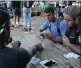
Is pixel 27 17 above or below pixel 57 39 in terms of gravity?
below

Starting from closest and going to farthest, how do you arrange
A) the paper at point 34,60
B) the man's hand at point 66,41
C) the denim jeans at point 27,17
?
the paper at point 34,60, the man's hand at point 66,41, the denim jeans at point 27,17

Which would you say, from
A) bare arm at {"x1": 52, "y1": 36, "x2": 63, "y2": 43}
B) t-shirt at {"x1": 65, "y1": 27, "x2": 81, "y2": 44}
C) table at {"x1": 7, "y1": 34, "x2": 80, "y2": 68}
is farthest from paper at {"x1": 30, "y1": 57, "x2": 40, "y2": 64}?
bare arm at {"x1": 52, "y1": 36, "x2": 63, "y2": 43}

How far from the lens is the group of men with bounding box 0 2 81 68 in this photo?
1.53 m

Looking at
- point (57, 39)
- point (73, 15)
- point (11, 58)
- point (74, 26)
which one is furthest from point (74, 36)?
point (11, 58)

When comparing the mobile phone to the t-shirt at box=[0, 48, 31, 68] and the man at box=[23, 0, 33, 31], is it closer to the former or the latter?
A: the t-shirt at box=[0, 48, 31, 68]

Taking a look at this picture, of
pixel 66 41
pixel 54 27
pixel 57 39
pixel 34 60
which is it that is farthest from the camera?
pixel 54 27

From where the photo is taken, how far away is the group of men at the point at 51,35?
1.53 m

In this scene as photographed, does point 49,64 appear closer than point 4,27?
No

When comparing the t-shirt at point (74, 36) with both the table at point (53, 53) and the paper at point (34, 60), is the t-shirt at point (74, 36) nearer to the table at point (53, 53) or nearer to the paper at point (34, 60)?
the table at point (53, 53)

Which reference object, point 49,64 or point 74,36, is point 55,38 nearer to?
point 74,36

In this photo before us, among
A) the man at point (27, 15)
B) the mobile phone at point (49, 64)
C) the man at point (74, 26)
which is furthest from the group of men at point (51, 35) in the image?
the man at point (27, 15)

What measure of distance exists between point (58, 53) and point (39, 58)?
0.91 ft

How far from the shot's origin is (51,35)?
2.96 meters

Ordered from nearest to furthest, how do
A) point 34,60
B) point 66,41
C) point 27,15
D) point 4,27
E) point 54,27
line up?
point 4,27
point 34,60
point 66,41
point 54,27
point 27,15
